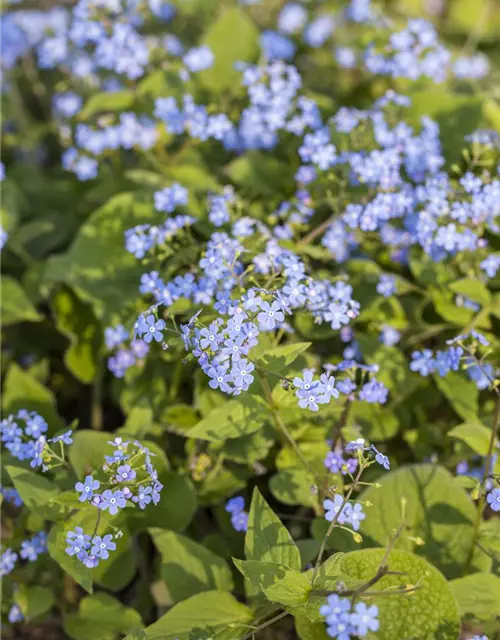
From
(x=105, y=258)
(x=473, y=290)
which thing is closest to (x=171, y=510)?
(x=105, y=258)

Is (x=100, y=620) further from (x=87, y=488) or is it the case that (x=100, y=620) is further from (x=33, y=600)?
(x=87, y=488)

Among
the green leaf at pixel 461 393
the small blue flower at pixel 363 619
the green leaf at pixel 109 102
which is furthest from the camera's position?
the green leaf at pixel 109 102

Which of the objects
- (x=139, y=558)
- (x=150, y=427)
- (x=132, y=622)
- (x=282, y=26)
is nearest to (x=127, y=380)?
(x=150, y=427)

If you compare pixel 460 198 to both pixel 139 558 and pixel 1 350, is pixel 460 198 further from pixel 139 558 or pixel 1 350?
pixel 1 350

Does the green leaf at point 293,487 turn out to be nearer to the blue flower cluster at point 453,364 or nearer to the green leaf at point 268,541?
the green leaf at point 268,541

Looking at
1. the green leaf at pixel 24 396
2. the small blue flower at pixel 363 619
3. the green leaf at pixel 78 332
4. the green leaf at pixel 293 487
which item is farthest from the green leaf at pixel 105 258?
the small blue flower at pixel 363 619

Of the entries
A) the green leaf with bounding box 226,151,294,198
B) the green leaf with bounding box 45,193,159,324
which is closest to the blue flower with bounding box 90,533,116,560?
the green leaf with bounding box 45,193,159,324

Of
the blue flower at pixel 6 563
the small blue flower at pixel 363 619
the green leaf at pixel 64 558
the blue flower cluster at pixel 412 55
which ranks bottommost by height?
the blue flower at pixel 6 563
